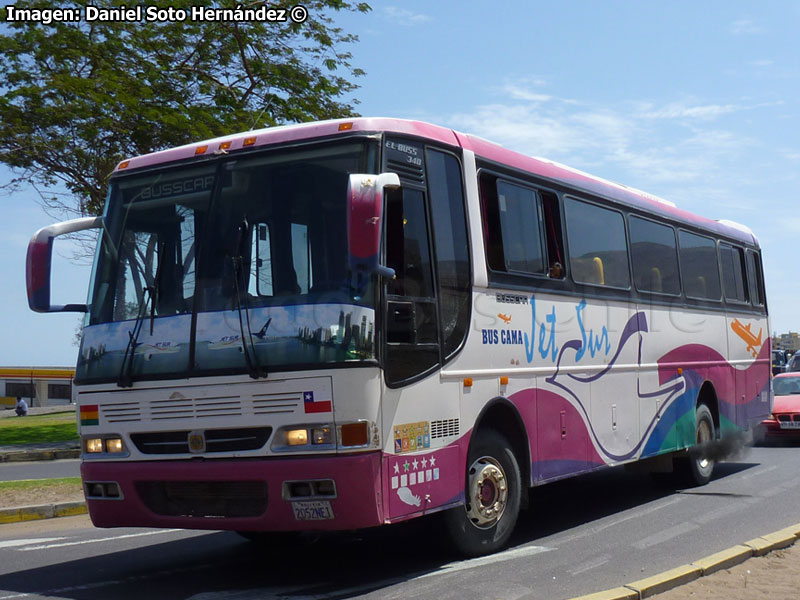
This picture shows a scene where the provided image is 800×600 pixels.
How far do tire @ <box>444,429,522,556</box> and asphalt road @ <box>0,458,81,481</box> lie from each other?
34.3ft

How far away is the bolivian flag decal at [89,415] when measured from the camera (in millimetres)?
7537

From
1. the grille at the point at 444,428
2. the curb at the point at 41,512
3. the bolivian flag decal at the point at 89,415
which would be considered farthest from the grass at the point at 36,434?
the grille at the point at 444,428

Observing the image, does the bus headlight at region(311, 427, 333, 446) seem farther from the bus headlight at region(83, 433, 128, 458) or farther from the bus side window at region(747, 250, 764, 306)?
the bus side window at region(747, 250, 764, 306)

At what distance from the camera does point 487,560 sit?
315 inches

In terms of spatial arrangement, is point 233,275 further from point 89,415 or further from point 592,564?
point 592,564

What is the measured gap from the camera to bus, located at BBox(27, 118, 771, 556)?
6.77 metres

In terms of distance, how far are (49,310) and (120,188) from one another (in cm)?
112

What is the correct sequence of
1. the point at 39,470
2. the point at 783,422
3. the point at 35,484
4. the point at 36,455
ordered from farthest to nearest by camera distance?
the point at 36,455, the point at 39,470, the point at 783,422, the point at 35,484

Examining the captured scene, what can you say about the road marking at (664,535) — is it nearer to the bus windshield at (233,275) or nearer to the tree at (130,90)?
the bus windshield at (233,275)

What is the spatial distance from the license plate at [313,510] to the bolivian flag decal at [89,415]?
181 cm

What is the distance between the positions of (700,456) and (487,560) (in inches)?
256

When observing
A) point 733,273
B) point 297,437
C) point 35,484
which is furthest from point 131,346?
point 733,273

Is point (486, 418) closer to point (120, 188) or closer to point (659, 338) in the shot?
point (120, 188)

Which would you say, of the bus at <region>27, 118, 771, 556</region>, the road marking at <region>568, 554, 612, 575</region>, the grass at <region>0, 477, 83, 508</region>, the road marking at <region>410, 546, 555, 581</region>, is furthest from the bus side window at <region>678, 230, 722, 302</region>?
the grass at <region>0, 477, 83, 508</region>
